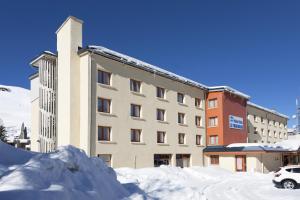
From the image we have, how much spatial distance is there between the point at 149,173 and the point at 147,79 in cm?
1032

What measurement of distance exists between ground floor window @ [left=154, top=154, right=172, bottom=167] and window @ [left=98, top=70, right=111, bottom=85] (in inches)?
380

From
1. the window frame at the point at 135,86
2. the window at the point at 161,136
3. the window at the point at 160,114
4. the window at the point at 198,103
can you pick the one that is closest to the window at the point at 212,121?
the window at the point at 198,103

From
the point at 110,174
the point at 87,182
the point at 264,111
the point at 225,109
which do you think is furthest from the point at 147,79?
the point at 264,111

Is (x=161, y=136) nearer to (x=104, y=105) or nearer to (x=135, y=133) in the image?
(x=135, y=133)

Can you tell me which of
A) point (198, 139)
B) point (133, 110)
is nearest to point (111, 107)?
point (133, 110)

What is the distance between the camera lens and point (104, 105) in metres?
28.5

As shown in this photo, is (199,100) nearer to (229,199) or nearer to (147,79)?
(147,79)

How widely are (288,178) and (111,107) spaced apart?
15.4 metres

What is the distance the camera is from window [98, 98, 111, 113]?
1105 inches

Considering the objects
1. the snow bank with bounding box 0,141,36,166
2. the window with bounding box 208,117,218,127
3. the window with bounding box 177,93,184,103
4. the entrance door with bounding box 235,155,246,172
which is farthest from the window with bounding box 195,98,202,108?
the snow bank with bounding box 0,141,36,166

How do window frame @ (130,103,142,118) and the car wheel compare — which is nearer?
the car wheel

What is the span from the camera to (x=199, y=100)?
135 feet

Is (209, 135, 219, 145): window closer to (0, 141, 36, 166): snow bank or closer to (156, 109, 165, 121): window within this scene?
(156, 109, 165, 121): window

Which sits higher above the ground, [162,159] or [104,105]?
[104,105]
